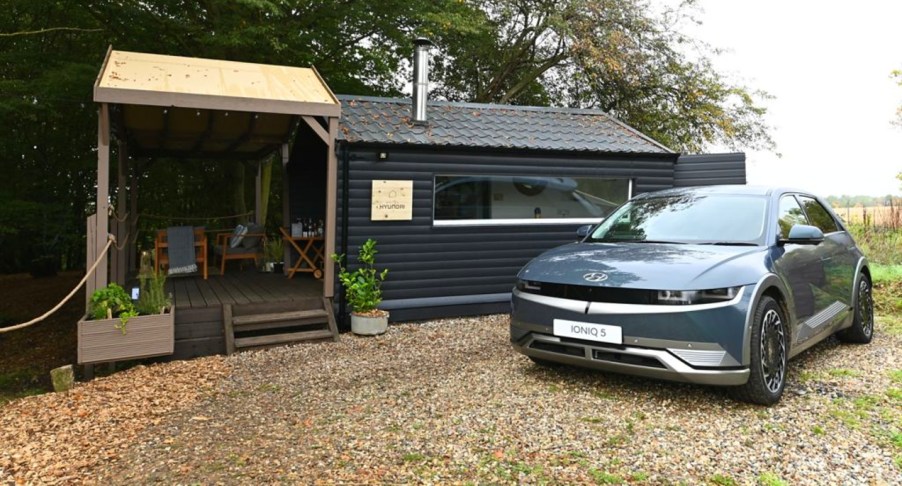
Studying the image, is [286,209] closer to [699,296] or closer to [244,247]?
[244,247]

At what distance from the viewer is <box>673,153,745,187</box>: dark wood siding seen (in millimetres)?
9156

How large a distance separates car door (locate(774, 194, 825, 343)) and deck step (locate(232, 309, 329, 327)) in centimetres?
480

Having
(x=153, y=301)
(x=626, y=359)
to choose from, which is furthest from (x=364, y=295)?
(x=626, y=359)

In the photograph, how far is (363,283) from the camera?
22.5ft

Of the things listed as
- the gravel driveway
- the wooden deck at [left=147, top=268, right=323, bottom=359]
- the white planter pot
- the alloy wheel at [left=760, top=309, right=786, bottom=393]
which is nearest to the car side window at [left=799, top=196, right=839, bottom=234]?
the gravel driveway

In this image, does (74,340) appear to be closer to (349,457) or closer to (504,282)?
(504,282)

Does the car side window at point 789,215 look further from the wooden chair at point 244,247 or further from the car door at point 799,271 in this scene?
the wooden chair at point 244,247

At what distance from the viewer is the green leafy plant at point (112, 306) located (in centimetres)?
539

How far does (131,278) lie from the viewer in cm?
845

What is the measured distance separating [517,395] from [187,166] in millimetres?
14156

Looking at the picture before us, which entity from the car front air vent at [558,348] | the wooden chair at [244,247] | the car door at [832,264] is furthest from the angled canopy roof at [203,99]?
the car door at [832,264]

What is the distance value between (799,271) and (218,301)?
5.96 m

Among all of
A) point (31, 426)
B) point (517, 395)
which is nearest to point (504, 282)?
point (517, 395)

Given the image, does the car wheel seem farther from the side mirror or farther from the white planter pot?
the white planter pot
